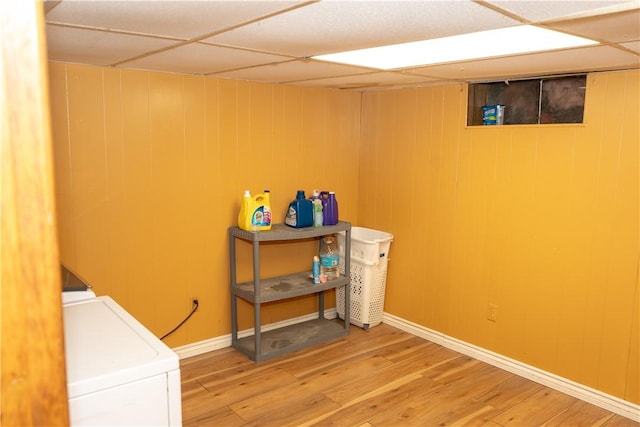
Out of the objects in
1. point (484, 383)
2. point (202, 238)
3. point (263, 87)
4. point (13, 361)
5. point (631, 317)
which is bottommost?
point (484, 383)

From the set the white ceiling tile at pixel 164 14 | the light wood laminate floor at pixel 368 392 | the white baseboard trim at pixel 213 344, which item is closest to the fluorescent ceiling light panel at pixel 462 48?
the white ceiling tile at pixel 164 14

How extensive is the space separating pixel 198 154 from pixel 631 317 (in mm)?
2709

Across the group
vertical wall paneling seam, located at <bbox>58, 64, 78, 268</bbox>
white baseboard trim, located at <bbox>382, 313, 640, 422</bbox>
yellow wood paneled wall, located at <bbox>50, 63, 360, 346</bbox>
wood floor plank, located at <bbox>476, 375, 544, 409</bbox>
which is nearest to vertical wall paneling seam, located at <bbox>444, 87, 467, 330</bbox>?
white baseboard trim, located at <bbox>382, 313, 640, 422</bbox>

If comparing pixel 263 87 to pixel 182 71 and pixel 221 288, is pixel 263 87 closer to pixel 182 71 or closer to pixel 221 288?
pixel 182 71

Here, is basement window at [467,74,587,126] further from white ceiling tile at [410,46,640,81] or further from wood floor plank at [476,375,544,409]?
wood floor plank at [476,375,544,409]

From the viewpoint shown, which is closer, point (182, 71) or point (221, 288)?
point (182, 71)

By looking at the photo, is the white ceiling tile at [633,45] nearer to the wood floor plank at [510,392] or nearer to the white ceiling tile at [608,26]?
the white ceiling tile at [608,26]

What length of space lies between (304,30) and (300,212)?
6.17ft

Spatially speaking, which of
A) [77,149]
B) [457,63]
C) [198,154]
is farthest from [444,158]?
[77,149]

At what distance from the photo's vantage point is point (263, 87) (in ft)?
11.7

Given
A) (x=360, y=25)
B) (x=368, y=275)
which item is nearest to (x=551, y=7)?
(x=360, y=25)

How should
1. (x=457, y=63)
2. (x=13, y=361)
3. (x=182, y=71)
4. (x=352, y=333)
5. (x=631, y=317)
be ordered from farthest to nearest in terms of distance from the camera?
(x=352, y=333) → (x=182, y=71) → (x=631, y=317) → (x=457, y=63) → (x=13, y=361)

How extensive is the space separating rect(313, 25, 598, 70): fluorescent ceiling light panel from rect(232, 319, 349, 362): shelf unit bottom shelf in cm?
195

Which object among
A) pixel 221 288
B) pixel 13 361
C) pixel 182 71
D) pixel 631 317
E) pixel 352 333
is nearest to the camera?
pixel 13 361
